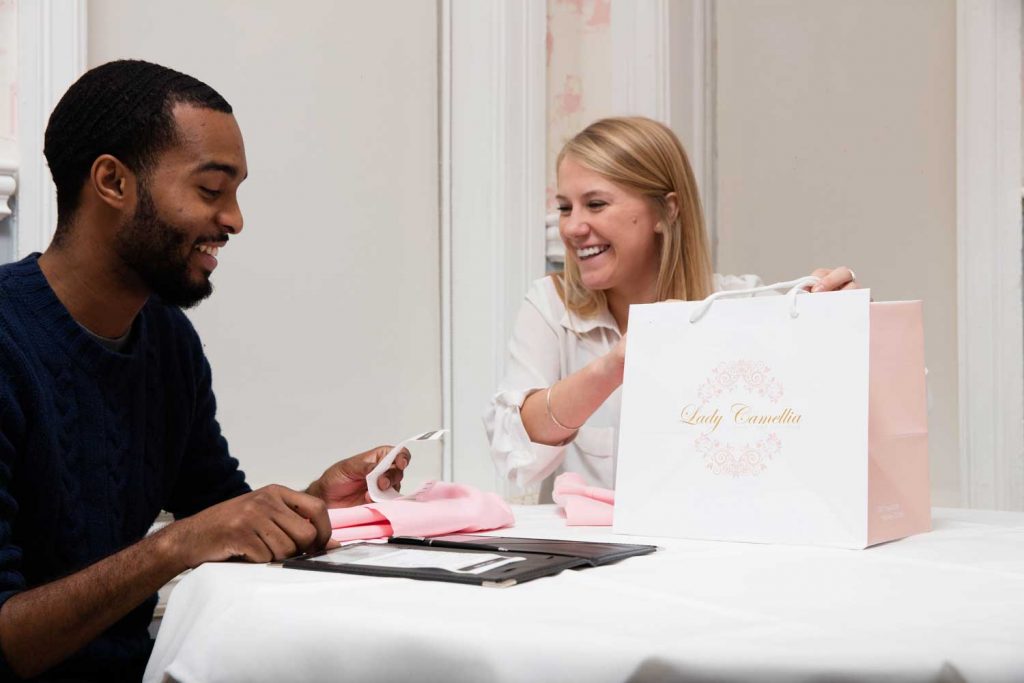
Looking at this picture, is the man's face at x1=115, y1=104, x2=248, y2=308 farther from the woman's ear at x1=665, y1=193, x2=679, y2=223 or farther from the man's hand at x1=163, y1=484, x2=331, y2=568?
the woman's ear at x1=665, y1=193, x2=679, y2=223

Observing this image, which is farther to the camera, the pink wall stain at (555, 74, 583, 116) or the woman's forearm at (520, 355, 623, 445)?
the pink wall stain at (555, 74, 583, 116)

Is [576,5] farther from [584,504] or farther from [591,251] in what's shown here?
[584,504]

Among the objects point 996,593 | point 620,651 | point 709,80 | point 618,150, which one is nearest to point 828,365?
point 996,593

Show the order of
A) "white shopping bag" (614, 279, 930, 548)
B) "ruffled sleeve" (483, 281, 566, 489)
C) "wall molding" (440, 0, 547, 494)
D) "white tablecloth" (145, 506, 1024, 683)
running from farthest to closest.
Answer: "wall molding" (440, 0, 547, 494)
"ruffled sleeve" (483, 281, 566, 489)
"white shopping bag" (614, 279, 930, 548)
"white tablecloth" (145, 506, 1024, 683)

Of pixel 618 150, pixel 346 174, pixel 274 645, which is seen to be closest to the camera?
pixel 274 645

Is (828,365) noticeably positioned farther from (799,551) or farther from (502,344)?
(502,344)

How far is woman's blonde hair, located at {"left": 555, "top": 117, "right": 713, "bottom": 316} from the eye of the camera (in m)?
2.18

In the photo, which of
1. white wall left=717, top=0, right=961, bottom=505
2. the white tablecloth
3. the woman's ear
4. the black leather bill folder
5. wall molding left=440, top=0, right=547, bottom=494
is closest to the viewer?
the white tablecloth

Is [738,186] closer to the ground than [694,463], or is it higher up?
higher up

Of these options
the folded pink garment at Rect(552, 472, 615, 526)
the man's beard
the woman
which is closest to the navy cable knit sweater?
the man's beard

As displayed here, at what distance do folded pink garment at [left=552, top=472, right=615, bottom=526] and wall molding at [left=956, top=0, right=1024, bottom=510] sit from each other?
1.58m

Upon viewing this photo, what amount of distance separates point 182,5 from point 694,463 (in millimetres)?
1530

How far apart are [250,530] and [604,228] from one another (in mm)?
1175

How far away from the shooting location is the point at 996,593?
979mm
